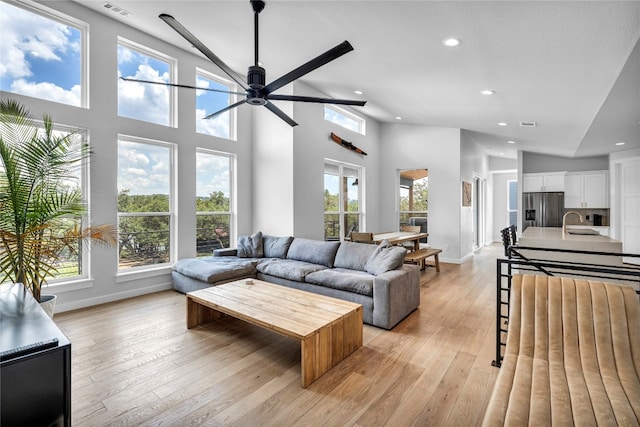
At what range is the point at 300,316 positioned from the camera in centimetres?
259

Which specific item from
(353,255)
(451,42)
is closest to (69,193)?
(353,255)

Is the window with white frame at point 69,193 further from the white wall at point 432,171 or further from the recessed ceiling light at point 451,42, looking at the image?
the white wall at point 432,171

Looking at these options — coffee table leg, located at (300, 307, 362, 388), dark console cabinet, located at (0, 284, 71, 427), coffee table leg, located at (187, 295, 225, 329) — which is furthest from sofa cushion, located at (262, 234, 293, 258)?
dark console cabinet, located at (0, 284, 71, 427)

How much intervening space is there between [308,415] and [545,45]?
359 centimetres

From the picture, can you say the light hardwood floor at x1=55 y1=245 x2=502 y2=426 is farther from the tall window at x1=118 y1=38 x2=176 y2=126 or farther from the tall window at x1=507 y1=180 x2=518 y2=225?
the tall window at x1=507 y1=180 x2=518 y2=225

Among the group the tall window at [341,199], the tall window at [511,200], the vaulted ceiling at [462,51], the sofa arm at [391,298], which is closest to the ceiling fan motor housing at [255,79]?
the vaulted ceiling at [462,51]

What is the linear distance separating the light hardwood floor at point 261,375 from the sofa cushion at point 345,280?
43cm

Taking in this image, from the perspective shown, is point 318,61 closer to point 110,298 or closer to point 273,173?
point 273,173

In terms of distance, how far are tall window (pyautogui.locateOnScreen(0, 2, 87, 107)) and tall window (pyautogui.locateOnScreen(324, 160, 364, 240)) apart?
4.17m

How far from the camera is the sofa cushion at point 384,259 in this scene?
3.64 metres

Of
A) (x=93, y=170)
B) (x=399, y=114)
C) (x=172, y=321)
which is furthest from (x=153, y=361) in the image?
(x=399, y=114)

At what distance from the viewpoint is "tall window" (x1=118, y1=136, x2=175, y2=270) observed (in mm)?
4332

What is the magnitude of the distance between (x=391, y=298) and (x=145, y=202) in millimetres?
3751

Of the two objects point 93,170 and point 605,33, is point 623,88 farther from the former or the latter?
point 93,170
